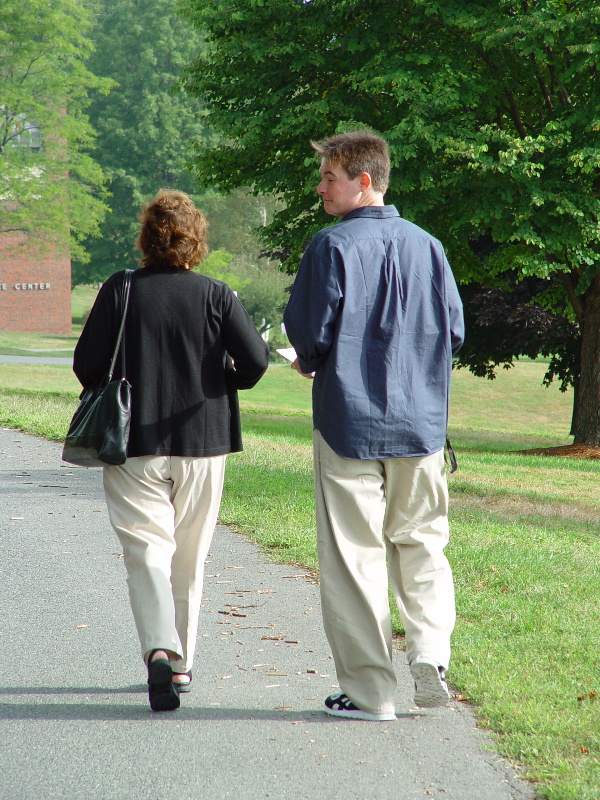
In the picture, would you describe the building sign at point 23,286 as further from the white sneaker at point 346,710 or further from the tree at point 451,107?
the white sneaker at point 346,710

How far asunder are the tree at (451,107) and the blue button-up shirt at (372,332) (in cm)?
985

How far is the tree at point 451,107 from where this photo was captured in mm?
13664

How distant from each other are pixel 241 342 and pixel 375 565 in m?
1.04

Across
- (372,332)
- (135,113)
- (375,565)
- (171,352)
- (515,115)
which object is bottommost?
(375,565)

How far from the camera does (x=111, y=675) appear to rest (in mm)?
3990

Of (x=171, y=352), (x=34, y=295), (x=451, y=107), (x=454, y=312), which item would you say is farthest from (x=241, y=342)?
(x=34, y=295)

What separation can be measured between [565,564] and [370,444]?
334 centimetres

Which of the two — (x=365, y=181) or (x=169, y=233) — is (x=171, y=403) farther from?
(x=365, y=181)

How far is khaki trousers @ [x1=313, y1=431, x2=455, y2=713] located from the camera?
3424mm

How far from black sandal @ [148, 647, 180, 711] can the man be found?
0.61m

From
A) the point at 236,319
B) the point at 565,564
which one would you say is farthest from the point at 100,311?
the point at 565,564

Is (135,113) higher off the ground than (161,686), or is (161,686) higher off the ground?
(135,113)

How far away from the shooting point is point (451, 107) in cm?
1389

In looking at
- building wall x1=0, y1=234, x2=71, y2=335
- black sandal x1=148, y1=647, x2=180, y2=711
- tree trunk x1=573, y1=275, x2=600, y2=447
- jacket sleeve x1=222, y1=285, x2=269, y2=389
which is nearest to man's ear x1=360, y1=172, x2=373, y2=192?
jacket sleeve x1=222, y1=285, x2=269, y2=389
